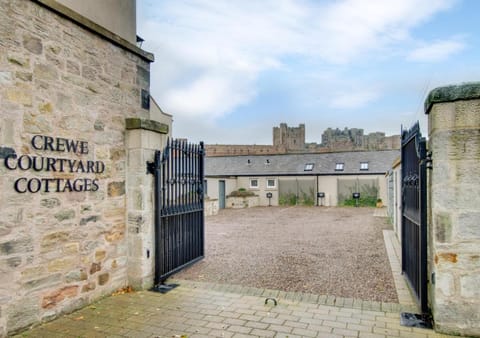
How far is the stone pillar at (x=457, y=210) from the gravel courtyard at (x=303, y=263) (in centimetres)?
111

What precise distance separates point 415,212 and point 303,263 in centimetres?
272

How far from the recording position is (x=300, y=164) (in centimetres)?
2431

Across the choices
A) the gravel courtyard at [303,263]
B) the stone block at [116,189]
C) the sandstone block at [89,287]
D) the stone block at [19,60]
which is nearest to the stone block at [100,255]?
the sandstone block at [89,287]

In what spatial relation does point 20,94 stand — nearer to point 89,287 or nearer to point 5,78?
point 5,78

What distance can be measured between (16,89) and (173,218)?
113 inches

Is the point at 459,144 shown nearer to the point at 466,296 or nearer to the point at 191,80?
the point at 466,296

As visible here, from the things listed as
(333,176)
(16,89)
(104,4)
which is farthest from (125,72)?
(333,176)

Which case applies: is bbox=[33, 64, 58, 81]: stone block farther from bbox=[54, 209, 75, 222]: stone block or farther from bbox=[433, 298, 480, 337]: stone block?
bbox=[433, 298, 480, 337]: stone block

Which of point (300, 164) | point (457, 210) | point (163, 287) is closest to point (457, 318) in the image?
point (457, 210)

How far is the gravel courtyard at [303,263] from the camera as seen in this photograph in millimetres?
5023

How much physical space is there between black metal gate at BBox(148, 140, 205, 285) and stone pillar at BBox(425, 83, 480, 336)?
3571 mm

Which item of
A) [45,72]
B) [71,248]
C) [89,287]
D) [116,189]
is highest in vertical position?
[45,72]

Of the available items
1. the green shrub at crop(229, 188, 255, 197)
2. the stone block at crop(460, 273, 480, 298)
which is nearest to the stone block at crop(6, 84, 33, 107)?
the stone block at crop(460, 273, 480, 298)

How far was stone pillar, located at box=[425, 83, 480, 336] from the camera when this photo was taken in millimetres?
3268
